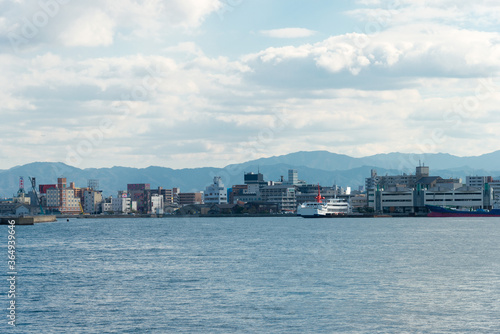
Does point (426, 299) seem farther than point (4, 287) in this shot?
No

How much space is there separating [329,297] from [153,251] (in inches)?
1530

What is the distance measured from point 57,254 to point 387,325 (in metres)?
48.5

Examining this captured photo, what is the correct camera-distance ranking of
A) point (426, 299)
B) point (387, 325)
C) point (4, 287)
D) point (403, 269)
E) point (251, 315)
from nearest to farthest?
point (387, 325), point (251, 315), point (426, 299), point (4, 287), point (403, 269)

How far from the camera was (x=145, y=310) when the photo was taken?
36.9m

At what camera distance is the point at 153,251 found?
75750 millimetres

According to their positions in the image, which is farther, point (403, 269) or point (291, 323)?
point (403, 269)

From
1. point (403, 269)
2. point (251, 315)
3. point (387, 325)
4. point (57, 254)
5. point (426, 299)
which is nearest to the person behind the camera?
point (387, 325)

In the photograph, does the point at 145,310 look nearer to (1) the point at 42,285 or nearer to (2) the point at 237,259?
(1) the point at 42,285

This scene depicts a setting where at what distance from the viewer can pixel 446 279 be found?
47906 mm

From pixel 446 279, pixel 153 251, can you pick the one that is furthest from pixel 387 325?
pixel 153 251

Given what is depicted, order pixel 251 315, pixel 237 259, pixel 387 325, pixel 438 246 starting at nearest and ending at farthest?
pixel 387 325
pixel 251 315
pixel 237 259
pixel 438 246

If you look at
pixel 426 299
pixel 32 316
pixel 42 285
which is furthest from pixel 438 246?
pixel 32 316

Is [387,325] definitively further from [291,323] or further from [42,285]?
[42,285]

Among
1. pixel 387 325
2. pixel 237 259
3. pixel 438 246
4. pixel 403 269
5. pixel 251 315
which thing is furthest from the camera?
pixel 438 246
